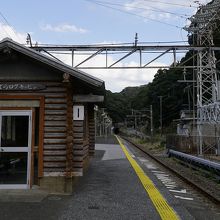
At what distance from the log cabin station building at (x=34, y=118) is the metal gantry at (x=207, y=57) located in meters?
17.9

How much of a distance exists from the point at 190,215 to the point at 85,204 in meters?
2.30

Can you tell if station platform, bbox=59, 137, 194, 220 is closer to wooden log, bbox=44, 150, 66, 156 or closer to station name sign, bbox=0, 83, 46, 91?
wooden log, bbox=44, 150, 66, 156

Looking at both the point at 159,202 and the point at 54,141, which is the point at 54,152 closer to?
the point at 54,141

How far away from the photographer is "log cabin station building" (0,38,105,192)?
10602 millimetres

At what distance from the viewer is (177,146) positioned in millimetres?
28547

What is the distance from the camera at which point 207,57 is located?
96.8ft

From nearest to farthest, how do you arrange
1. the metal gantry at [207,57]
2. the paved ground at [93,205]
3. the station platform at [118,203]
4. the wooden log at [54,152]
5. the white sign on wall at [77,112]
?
the paved ground at [93,205], the station platform at [118,203], the wooden log at [54,152], the white sign on wall at [77,112], the metal gantry at [207,57]

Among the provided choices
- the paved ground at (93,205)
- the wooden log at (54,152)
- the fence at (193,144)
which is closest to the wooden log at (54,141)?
the wooden log at (54,152)

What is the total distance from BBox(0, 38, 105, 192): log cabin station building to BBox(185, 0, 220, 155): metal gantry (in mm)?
17943

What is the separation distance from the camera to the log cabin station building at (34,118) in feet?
34.8

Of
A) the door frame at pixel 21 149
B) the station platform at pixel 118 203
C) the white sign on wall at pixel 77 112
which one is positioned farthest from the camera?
the white sign on wall at pixel 77 112

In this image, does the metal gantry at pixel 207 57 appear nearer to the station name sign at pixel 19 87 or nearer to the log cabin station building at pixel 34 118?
the log cabin station building at pixel 34 118

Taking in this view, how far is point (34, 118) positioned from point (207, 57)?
21.0 m

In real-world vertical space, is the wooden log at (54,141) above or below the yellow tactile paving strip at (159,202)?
above
